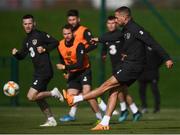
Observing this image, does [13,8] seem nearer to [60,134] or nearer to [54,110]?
[54,110]

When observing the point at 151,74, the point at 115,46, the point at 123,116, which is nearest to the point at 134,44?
the point at 123,116

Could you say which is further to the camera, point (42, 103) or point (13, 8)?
point (13, 8)

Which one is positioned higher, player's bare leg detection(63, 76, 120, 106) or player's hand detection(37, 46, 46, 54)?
player's hand detection(37, 46, 46, 54)

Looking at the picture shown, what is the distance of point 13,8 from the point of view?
38.6m

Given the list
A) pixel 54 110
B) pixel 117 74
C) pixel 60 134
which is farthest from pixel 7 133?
pixel 54 110

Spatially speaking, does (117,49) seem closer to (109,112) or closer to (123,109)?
(123,109)

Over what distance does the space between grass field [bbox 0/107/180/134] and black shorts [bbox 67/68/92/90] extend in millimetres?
783

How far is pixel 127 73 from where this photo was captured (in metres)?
16.5

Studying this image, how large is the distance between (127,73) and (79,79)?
3.27 meters

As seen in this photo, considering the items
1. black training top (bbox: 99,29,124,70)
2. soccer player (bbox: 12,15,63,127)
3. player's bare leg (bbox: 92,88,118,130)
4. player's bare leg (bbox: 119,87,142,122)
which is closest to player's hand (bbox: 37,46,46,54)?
soccer player (bbox: 12,15,63,127)

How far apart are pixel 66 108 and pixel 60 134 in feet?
30.6

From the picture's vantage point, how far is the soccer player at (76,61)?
19.0m

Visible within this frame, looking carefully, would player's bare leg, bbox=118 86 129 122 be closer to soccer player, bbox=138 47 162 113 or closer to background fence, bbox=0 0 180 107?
soccer player, bbox=138 47 162 113

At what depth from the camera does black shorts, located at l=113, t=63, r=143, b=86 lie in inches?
648
